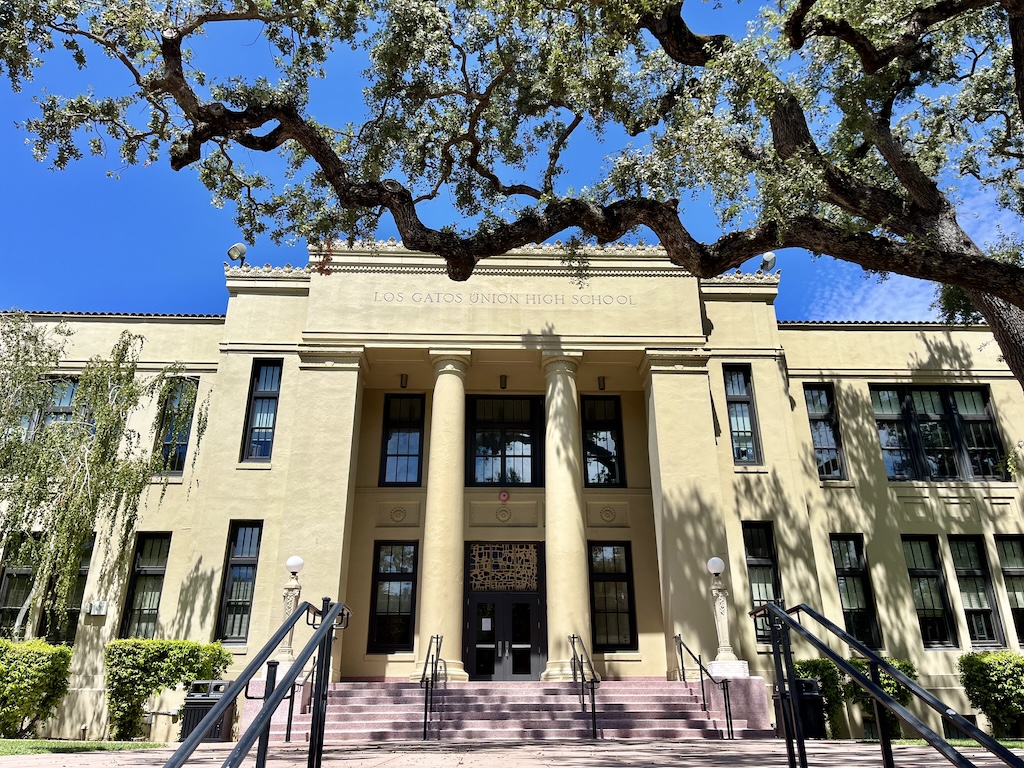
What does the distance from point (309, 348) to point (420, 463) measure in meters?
3.92

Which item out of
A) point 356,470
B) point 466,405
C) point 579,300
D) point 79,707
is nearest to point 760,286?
point 579,300

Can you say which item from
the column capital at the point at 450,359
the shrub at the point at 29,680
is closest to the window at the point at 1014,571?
the column capital at the point at 450,359

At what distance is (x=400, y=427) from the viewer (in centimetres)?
2011

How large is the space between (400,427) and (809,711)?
11471 millimetres

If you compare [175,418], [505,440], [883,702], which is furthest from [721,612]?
[175,418]

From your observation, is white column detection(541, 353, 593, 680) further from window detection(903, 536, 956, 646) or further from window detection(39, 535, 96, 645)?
window detection(39, 535, 96, 645)

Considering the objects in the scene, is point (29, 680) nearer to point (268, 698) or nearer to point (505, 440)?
point (505, 440)

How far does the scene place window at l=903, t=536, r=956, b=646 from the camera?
18.0m

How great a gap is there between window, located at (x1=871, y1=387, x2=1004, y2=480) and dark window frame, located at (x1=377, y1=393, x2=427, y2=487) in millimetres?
11416

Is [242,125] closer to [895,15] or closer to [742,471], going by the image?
[895,15]

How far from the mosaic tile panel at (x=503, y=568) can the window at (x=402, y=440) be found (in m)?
2.36

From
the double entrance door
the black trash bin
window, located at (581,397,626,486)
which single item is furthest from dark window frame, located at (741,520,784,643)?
the double entrance door

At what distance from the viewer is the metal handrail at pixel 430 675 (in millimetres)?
12779

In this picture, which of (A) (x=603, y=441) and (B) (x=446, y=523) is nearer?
(B) (x=446, y=523)
